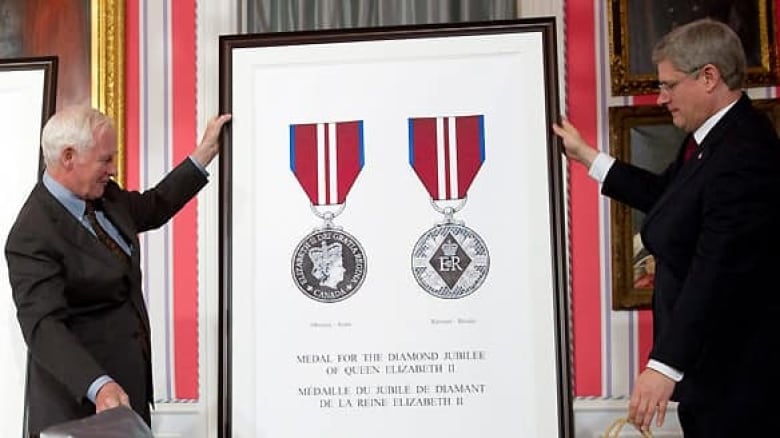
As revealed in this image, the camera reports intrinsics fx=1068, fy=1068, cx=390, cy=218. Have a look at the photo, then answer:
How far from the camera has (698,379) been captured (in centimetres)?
271

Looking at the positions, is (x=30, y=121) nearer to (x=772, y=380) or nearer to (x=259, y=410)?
(x=259, y=410)

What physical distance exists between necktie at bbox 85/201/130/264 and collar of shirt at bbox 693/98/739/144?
1660mm

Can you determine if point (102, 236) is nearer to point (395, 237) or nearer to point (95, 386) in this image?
point (95, 386)

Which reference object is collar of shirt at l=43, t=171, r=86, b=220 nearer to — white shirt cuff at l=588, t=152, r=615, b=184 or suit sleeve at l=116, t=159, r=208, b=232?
suit sleeve at l=116, t=159, r=208, b=232

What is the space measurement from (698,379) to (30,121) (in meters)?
2.32

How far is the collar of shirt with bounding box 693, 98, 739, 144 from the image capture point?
9.21 feet

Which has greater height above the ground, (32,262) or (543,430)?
(32,262)

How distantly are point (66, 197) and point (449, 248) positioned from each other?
3.65 ft

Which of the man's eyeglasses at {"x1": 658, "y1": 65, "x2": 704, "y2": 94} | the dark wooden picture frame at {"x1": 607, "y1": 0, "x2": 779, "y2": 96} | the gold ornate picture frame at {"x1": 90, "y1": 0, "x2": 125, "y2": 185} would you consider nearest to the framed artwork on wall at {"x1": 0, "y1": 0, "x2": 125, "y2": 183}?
the gold ornate picture frame at {"x1": 90, "y1": 0, "x2": 125, "y2": 185}

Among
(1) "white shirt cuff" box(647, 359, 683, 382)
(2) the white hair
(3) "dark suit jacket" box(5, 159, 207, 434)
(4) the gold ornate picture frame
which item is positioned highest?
(4) the gold ornate picture frame

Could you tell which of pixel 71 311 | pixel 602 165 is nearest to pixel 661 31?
pixel 602 165

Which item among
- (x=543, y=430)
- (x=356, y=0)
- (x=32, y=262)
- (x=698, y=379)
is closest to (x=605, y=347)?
(x=543, y=430)

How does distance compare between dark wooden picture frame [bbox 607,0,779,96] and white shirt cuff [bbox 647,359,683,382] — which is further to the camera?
dark wooden picture frame [bbox 607,0,779,96]

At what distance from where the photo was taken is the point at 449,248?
123 inches
